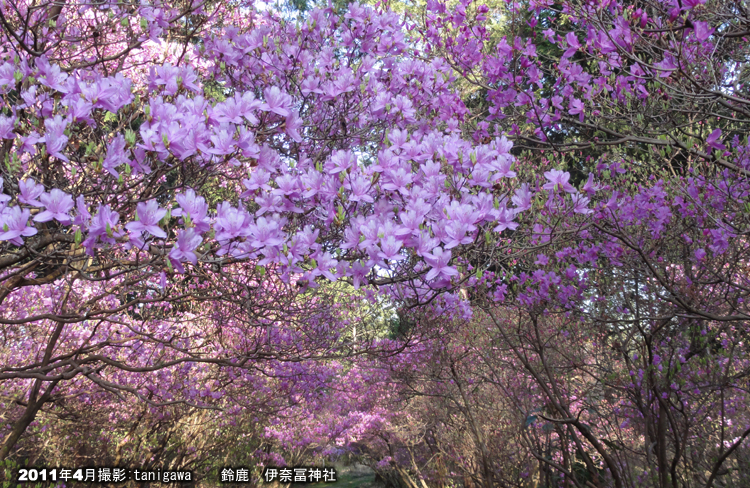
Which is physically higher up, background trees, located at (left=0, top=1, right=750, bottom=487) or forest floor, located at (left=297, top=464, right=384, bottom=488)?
background trees, located at (left=0, top=1, right=750, bottom=487)

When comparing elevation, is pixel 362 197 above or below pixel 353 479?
above

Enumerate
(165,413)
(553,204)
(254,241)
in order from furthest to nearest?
1. (165,413)
2. (553,204)
3. (254,241)

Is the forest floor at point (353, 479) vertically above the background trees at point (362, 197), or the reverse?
the background trees at point (362, 197)

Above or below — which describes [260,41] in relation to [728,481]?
above

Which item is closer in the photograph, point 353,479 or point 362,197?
point 362,197

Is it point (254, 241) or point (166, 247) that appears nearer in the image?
point (254, 241)

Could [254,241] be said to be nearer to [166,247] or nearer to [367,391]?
[166,247]

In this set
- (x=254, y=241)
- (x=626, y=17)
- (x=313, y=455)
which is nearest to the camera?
(x=254, y=241)

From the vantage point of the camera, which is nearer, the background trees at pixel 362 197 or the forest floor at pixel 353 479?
the background trees at pixel 362 197

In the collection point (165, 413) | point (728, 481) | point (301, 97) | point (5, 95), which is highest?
point (301, 97)

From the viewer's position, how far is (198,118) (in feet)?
6.42

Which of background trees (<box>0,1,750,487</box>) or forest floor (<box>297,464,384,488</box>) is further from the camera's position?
forest floor (<box>297,464,384,488</box>)

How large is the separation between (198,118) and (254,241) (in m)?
0.59

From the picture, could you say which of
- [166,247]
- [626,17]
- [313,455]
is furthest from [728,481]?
[313,455]
